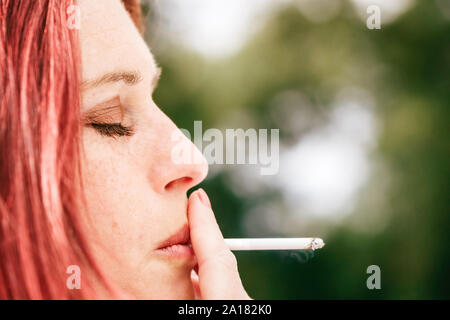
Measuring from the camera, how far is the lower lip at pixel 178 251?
2.77 ft

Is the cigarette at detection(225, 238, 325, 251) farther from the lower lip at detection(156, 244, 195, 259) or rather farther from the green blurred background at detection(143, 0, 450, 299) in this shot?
the green blurred background at detection(143, 0, 450, 299)

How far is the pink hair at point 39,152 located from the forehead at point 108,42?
1.0 inches

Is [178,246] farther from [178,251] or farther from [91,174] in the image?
[91,174]

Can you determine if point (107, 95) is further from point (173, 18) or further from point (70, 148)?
point (173, 18)

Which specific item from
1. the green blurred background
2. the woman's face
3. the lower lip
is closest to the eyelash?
the woman's face

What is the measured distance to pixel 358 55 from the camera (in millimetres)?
1526

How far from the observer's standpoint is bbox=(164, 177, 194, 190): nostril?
863 millimetres

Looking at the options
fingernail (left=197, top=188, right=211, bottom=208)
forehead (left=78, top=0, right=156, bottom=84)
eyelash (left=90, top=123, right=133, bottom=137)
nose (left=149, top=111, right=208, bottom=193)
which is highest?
forehead (left=78, top=0, right=156, bottom=84)

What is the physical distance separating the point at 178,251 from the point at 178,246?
11 millimetres

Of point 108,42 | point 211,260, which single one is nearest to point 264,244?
point 211,260

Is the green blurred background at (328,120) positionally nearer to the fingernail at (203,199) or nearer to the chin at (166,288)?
the fingernail at (203,199)

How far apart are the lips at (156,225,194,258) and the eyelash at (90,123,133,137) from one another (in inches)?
9.1

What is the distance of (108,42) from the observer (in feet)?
2.66

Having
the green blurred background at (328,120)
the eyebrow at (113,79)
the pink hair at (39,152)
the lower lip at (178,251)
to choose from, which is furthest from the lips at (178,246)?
the green blurred background at (328,120)
